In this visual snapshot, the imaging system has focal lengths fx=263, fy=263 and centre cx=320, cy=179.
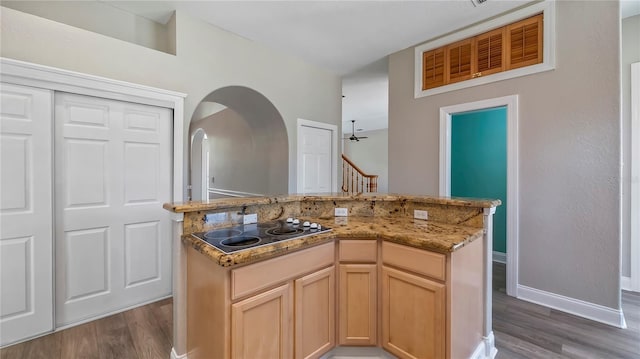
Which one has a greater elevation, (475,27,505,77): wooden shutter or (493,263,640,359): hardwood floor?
(475,27,505,77): wooden shutter

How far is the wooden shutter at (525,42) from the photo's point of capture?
2659mm

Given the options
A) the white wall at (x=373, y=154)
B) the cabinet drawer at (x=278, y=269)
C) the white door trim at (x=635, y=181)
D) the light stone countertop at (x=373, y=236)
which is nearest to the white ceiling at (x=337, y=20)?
the white door trim at (x=635, y=181)

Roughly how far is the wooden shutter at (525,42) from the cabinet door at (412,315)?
8.67 ft

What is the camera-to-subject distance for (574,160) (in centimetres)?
248

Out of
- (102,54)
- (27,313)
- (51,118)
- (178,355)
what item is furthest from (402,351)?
(102,54)

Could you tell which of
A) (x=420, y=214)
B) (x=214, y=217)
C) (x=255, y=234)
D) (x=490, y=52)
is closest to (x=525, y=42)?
(x=490, y=52)

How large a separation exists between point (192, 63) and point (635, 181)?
512 centimetres

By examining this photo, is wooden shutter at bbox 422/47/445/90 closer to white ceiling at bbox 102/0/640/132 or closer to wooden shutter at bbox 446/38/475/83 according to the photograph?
wooden shutter at bbox 446/38/475/83

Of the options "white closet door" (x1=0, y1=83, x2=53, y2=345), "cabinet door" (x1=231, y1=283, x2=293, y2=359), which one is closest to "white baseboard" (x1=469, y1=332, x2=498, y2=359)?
"cabinet door" (x1=231, y1=283, x2=293, y2=359)

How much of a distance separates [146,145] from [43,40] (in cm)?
108

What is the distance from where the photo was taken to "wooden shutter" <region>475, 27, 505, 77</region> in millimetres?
2888

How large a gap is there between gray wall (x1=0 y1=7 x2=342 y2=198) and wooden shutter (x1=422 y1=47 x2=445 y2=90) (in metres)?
1.57

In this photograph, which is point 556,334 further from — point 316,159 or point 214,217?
point 316,159

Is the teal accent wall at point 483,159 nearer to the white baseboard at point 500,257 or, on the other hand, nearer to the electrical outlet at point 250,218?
the white baseboard at point 500,257
